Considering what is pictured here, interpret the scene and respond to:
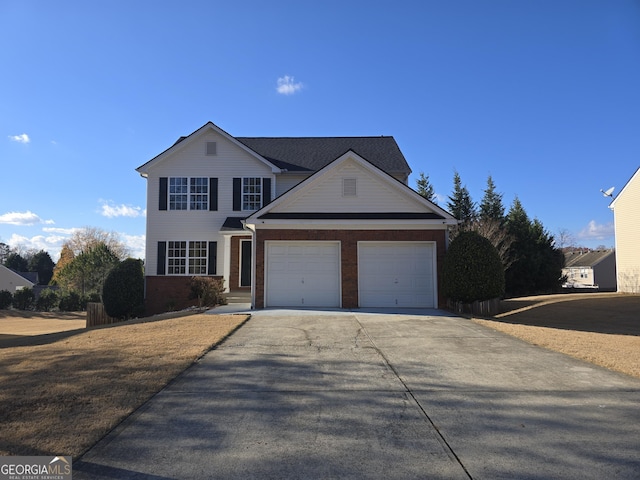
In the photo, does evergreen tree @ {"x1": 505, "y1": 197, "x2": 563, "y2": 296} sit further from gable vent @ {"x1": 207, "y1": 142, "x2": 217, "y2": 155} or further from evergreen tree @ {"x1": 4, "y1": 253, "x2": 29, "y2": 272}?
evergreen tree @ {"x1": 4, "y1": 253, "x2": 29, "y2": 272}

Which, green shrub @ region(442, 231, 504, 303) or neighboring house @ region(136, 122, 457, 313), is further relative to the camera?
neighboring house @ region(136, 122, 457, 313)

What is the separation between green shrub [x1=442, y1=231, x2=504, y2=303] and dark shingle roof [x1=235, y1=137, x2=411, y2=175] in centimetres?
814

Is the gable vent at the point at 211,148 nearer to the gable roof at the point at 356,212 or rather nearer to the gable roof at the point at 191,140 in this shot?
the gable roof at the point at 191,140

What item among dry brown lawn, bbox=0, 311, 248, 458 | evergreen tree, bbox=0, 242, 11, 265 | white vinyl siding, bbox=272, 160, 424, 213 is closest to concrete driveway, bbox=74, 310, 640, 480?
dry brown lawn, bbox=0, 311, 248, 458

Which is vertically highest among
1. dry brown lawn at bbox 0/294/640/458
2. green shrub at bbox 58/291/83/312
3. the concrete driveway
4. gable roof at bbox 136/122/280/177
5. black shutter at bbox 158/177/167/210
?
gable roof at bbox 136/122/280/177

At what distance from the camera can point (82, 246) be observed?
70.9 m

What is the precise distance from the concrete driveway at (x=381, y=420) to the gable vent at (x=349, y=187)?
8590mm

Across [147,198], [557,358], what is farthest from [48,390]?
[147,198]

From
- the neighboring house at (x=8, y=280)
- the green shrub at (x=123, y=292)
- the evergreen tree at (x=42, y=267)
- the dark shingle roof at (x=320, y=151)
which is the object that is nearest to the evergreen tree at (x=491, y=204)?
→ the dark shingle roof at (x=320, y=151)

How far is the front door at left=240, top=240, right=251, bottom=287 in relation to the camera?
2030cm

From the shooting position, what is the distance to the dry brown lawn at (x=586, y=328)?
26.5 feet

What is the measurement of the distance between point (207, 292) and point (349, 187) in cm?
728

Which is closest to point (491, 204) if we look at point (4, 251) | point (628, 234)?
Answer: point (628, 234)

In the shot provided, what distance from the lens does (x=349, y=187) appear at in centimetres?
1625
